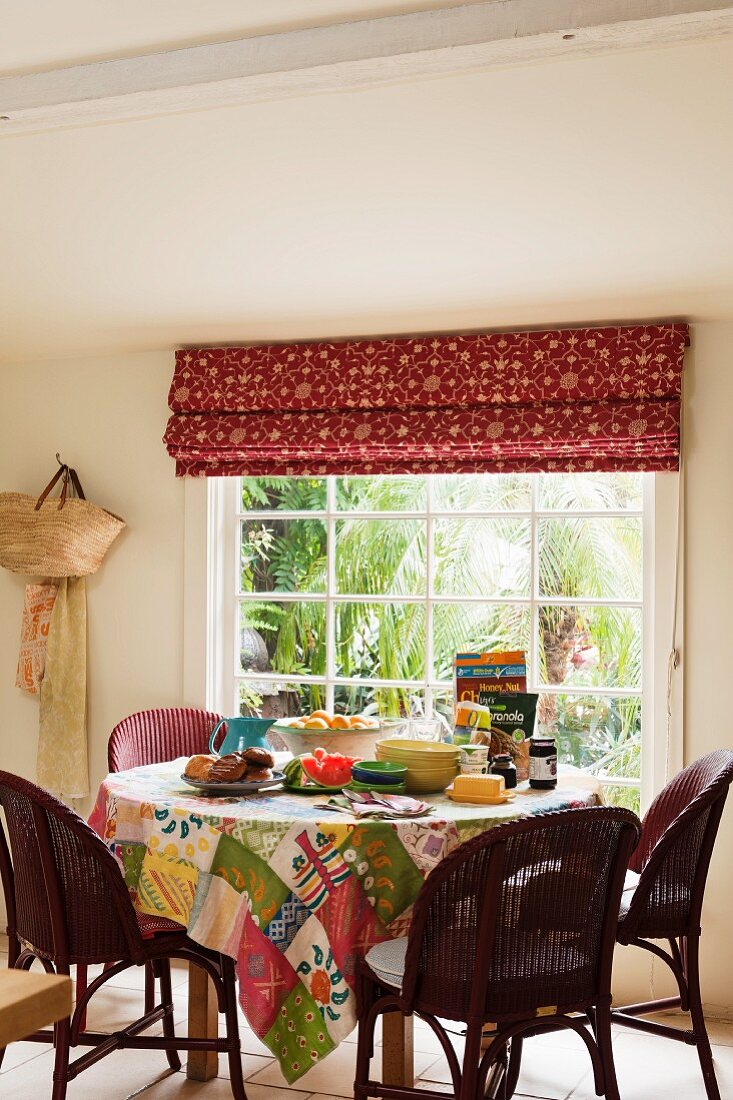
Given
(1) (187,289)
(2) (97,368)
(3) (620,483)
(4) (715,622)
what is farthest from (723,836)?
(2) (97,368)

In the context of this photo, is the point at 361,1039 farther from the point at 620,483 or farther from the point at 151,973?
the point at 620,483

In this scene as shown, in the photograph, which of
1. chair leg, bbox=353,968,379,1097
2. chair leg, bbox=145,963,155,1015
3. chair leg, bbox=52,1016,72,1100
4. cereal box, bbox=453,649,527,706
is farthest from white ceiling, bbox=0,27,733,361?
chair leg, bbox=145,963,155,1015

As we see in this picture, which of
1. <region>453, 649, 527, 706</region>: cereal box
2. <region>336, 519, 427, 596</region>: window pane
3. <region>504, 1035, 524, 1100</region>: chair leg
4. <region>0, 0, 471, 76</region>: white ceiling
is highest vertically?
<region>0, 0, 471, 76</region>: white ceiling

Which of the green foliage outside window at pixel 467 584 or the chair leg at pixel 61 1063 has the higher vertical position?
the green foliage outside window at pixel 467 584

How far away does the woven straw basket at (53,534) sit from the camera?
4.38 meters

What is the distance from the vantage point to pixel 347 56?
7.34ft

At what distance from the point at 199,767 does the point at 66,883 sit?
462 mm

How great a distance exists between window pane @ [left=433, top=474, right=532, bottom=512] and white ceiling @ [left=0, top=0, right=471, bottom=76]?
7.20 ft

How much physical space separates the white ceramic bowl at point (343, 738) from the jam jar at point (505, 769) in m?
0.33

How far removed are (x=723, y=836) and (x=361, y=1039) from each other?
5.74 ft

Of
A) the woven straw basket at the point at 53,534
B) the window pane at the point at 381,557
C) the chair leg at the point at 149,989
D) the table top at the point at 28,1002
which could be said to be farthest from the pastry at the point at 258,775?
the table top at the point at 28,1002

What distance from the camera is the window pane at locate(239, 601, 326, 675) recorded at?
444 cm

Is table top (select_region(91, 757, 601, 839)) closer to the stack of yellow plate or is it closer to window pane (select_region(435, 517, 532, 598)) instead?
the stack of yellow plate

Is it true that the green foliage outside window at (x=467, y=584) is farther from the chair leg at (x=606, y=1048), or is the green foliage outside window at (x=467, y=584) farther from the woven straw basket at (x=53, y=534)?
the chair leg at (x=606, y=1048)
